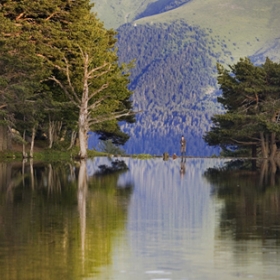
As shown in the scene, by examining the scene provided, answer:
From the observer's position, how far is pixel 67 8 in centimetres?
5522

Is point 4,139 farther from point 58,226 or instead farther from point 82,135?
point 58,226

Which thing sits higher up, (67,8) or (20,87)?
(67,8)

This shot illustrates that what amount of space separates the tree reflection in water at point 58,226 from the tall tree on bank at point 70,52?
2452 cm

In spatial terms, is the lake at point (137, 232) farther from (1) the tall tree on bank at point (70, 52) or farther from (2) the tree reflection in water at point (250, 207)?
(1) the tall tree on bank at point (70, 52)

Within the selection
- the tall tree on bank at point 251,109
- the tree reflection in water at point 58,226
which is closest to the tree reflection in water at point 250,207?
the tree reflection in water at point 58,226

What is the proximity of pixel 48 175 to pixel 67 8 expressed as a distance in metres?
25.1

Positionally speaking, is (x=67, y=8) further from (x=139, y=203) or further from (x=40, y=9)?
(x=139, y=203)

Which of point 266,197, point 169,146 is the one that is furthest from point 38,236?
point 169,146

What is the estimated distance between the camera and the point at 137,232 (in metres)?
14.4

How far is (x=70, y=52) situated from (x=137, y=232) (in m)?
39.4

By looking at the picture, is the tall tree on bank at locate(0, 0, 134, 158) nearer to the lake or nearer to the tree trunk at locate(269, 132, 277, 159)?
the tree trunk at locate(269, 132, 277, 159)

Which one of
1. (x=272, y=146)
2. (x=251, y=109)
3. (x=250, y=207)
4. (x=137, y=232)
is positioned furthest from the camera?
(x=251, y=109)

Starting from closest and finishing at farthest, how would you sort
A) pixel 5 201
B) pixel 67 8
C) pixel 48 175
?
pixel 5 201 → pixel 48 175 → pixel 67 8

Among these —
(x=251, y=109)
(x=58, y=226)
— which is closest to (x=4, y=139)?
(x=251, y=109)
